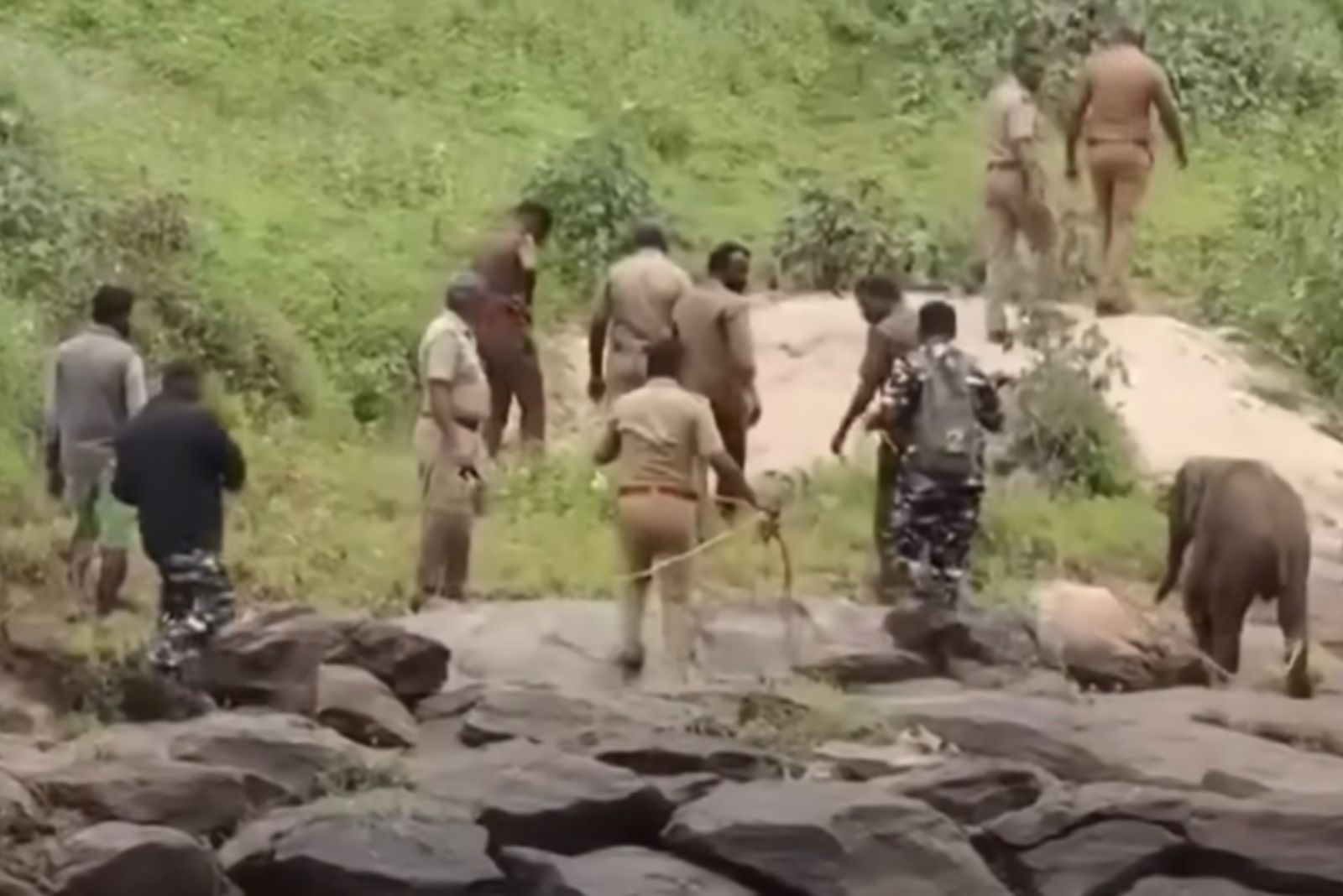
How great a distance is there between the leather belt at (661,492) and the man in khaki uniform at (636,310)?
2299 millimetres

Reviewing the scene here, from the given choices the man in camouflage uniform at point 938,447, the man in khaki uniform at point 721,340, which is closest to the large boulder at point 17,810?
the man in camouflage uniform at point 938,447

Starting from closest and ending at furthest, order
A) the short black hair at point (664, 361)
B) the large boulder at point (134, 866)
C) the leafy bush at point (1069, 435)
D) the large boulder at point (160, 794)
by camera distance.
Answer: the large boulder at point (134, 866), the large boulder at point (160, 794), the short black hair at point (664, 361), the leafy bush at point (1069, 435)

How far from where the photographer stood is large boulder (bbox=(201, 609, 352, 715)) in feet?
31.6

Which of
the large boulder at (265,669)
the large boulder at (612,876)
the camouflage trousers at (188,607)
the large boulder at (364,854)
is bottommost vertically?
the large boulder at (612,876)

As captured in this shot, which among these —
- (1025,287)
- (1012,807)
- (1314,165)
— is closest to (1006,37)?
(1314,165)

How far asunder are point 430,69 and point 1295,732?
11.2m

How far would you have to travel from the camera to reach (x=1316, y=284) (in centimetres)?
1623

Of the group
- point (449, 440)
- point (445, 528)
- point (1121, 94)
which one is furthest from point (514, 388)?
point (1121, 94)

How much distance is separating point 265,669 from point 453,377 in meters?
1.67

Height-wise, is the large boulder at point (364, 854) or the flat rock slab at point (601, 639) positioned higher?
the flat rock slab at point (601, 639)

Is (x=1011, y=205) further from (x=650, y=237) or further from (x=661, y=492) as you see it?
(x=661, y=492)

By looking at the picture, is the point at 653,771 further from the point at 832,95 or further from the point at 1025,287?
the point at 832,95

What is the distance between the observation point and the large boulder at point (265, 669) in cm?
962

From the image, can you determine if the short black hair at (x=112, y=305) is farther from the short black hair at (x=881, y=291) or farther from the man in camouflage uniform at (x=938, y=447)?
the short black hair at (x=881, y=291)
